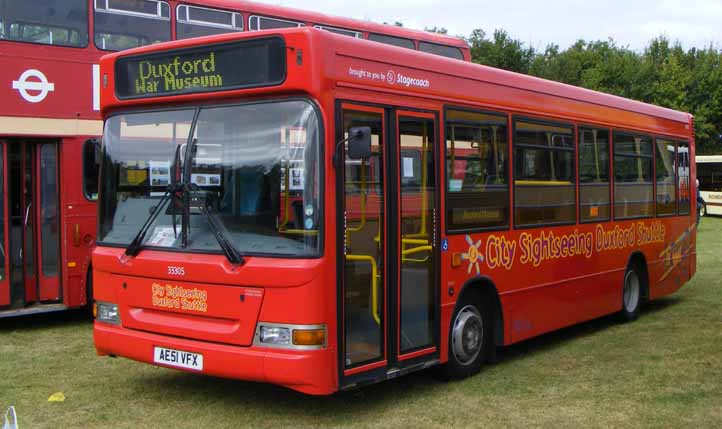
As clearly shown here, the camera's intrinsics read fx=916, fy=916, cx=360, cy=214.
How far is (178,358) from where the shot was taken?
7230 millimetres

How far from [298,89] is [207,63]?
94 centimetres

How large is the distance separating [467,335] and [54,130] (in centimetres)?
616

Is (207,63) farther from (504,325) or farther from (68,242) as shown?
(68,242)

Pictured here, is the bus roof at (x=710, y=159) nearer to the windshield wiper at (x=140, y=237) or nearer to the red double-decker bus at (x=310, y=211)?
the red double-decker bus at (x=310, y=211)

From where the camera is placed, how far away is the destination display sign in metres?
7.04

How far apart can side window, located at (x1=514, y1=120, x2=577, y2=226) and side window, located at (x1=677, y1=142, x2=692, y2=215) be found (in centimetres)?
398

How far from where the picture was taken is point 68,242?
1185 cm

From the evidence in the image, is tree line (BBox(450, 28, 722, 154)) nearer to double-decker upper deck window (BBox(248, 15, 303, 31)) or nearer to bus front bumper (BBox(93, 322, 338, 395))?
double-decker upper deck window (BBox(248, 15, 303, 31))

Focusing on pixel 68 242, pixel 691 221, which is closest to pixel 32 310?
pixel 68 242

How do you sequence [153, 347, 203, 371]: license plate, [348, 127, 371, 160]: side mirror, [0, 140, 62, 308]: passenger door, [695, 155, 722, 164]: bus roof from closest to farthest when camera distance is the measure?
[348, 127, 371, 160]: side mirror → [153, 347, 203, 371]: license plate → [0, 140, 62, 308]: passenger door → [695, 155, 722, 164]: bus roof

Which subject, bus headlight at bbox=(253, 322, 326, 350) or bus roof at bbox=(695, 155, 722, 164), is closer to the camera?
bus headlight at bbox=(253, 322, 326, 350)

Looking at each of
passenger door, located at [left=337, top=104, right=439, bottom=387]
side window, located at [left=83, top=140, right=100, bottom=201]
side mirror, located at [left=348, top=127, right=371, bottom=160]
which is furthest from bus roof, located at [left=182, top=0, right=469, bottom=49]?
side mirror, located at [left=348, top=127, right=371, bottom=160]

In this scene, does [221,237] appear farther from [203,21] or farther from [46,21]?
[203,21]

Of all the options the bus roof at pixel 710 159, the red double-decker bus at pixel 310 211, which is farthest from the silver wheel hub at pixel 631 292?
the bus roof at pixel 710 159
